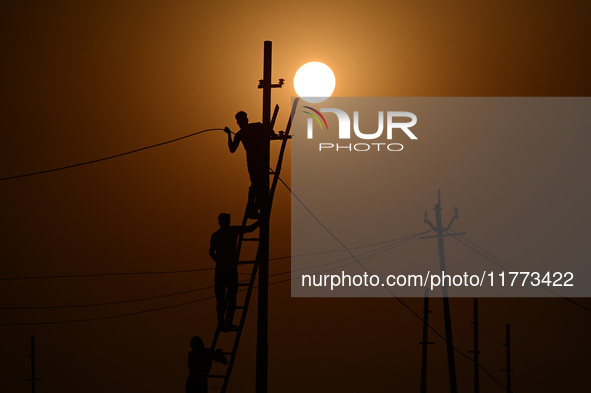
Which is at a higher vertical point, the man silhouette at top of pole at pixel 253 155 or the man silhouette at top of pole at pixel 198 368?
the man silhouette at top of pole at pixel 253 155

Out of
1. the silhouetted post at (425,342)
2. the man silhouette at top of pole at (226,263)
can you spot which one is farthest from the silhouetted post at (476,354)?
the man silhouette at top of pole at (226,263)

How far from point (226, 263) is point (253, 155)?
1.89 m

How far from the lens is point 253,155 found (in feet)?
41.0

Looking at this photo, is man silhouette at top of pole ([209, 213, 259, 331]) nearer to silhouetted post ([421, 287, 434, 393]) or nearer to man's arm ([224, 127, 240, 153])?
man's arm ([224, 127, 240, 153])

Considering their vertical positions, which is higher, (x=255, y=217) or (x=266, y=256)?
(x=255, y=217)

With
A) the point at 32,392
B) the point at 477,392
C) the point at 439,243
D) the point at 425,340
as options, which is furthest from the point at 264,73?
the point at 32,392

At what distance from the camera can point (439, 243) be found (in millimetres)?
21297

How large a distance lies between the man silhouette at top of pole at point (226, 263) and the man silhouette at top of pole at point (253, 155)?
0.46 metres

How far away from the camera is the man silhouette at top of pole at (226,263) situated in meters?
12.1

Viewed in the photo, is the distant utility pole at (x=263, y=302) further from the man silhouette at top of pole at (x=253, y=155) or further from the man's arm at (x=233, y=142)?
the man's arm at (x=233, y=142)

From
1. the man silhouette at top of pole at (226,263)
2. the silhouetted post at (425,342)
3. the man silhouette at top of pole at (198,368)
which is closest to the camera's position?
the man silhouette at top of pole at (198,368)

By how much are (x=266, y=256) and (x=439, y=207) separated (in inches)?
477

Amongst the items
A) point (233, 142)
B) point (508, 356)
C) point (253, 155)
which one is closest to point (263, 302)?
point (253, 155)

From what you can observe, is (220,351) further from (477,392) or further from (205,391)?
(477,392)
